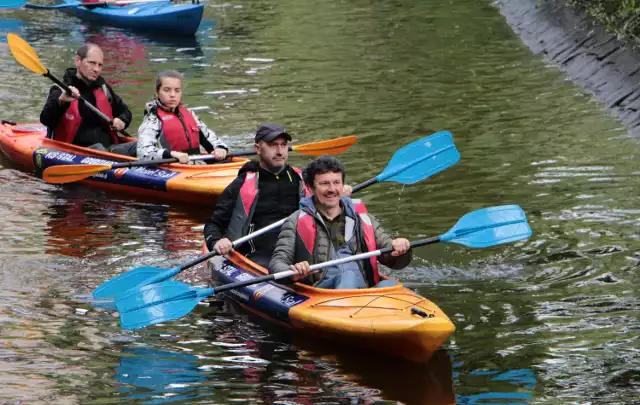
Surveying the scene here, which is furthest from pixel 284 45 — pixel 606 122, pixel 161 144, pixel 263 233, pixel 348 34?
pixel 263 233

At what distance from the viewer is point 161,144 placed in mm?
10047

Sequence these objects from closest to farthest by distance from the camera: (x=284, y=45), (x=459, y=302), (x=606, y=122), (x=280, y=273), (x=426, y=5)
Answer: (x=280, y=273)
(x=459, y=302)
(x=606, y=122)
(x=284, y=45)
(x=426, y=5)

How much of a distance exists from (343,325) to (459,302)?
1185 mm

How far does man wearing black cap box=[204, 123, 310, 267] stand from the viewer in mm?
7660

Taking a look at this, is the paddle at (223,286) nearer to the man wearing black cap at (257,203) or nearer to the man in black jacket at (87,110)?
the man wearing black cap at (257,203)

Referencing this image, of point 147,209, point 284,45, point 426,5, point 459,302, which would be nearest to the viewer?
point 459,302

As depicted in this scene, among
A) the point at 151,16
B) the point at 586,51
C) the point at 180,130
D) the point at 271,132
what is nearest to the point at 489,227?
the point at 271,132

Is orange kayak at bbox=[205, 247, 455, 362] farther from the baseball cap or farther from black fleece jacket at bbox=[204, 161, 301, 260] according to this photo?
the baseball cap

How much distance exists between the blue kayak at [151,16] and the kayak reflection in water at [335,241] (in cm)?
1171

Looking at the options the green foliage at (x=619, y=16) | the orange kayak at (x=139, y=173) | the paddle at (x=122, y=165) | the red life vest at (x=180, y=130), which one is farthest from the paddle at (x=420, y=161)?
the green foliage at (x=619, y=16)

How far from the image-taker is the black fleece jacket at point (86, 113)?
10.6 metres

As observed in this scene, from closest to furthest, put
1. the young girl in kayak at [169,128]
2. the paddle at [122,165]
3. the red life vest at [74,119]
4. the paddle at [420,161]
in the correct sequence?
the paddle at [420,161] → the paddle at [122,165] → the young girl in kayak at [169,128] → the red life vest at [74,119]

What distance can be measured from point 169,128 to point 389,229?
6.98 ft

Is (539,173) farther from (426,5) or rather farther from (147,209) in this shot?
(426,5)
